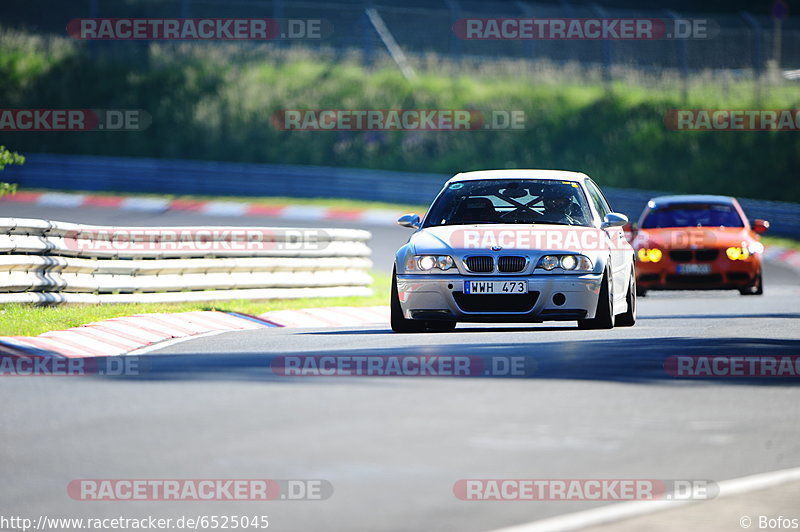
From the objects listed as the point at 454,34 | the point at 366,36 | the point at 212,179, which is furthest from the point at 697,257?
the point at 366,36

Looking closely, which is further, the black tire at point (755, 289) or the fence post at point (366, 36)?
the fence post at point (366, 36)

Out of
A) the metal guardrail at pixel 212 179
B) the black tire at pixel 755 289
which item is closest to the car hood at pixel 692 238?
the black tire at pixel 755 289

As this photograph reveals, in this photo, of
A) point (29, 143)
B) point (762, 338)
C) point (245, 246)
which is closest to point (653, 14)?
point (29, 143)

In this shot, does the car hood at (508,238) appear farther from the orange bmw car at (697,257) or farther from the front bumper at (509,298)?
the orange bmw car at (697,257)

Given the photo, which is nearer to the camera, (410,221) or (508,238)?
(508,238)

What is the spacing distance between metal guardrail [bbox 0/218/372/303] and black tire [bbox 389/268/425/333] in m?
3.59

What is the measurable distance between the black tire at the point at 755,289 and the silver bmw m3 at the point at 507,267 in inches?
293

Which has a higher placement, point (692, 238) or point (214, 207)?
point (214, 207)

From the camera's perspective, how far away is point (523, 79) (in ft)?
152

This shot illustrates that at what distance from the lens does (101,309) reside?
15.8 meters

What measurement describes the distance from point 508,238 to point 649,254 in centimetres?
773

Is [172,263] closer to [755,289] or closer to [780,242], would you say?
[755,289]

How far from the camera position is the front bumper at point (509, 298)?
44.6 feet

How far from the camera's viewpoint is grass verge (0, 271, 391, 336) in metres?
13.8
